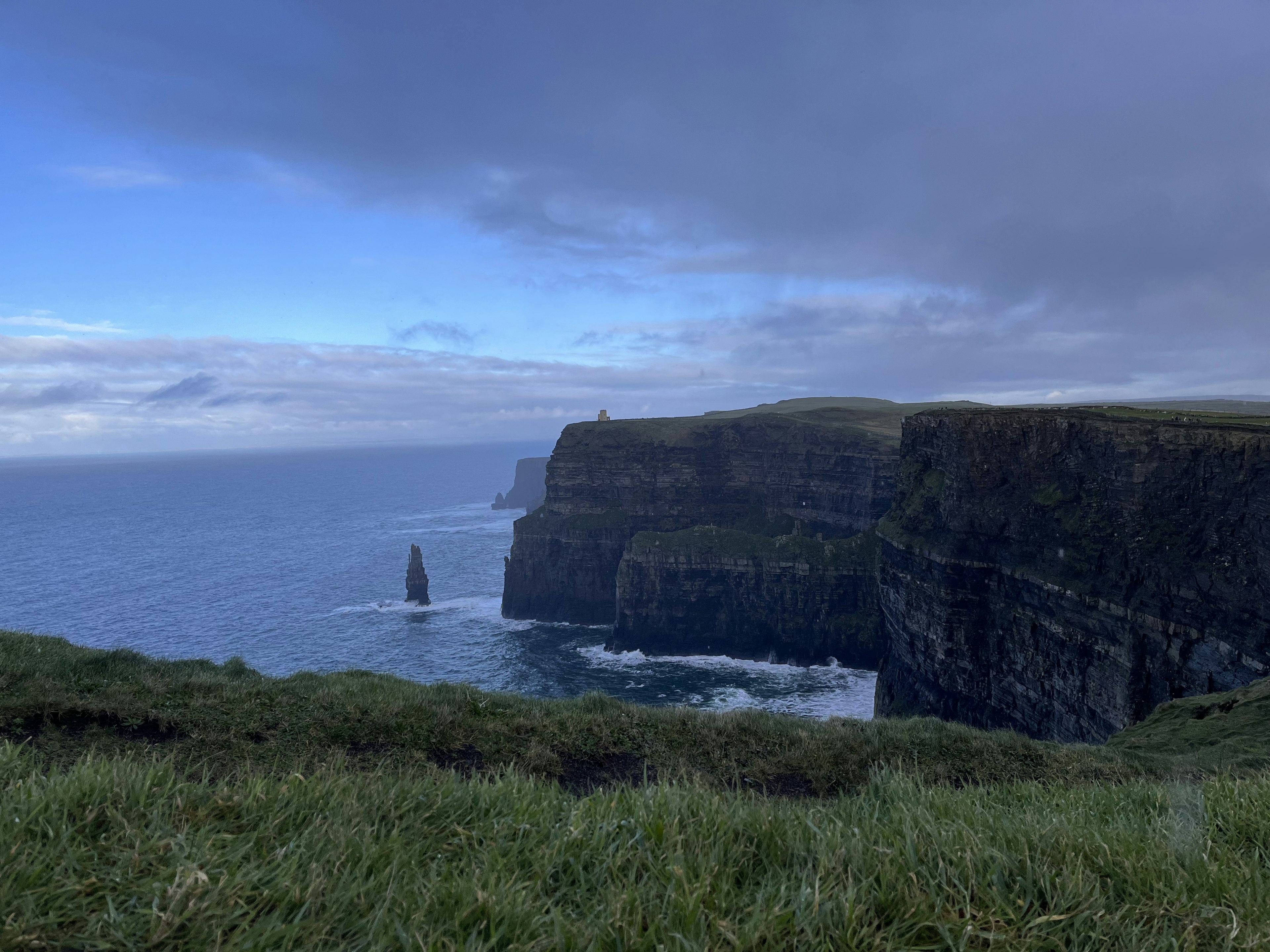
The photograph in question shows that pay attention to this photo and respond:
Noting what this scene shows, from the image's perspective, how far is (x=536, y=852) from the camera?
349 cm

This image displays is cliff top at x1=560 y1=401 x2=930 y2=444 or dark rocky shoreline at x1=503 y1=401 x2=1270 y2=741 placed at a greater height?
cliff top at x1=560 y1=401 x2=930 y2=444

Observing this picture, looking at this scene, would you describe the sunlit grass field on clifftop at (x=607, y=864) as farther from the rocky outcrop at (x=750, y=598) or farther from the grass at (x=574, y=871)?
the rocky outcrop at (x=750, y=598)

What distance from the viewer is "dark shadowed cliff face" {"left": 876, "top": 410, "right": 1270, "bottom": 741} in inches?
1076

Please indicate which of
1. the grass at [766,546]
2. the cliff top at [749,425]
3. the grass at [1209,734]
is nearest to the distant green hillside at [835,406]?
the cliff top at [749,425]

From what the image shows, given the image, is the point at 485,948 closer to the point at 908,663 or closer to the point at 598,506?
the point at 908,663

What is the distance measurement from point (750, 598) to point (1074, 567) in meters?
39.3

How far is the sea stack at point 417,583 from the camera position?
→ 8781 cm

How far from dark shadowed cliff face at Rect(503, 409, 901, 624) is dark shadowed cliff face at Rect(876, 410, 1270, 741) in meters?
31.4

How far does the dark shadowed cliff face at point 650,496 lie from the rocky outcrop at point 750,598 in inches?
323

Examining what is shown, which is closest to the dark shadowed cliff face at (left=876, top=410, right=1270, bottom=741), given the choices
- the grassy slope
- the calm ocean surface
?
the calm ocean surface

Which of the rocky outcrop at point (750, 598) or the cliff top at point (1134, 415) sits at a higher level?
the cliff top at point (1134, 415)

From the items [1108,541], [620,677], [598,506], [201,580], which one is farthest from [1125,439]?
[201,580]

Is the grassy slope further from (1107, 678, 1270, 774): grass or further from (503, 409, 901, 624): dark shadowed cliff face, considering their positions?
(503, 409, 901, 624): dark shadowed cliff face

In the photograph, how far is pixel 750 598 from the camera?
2793 inches
